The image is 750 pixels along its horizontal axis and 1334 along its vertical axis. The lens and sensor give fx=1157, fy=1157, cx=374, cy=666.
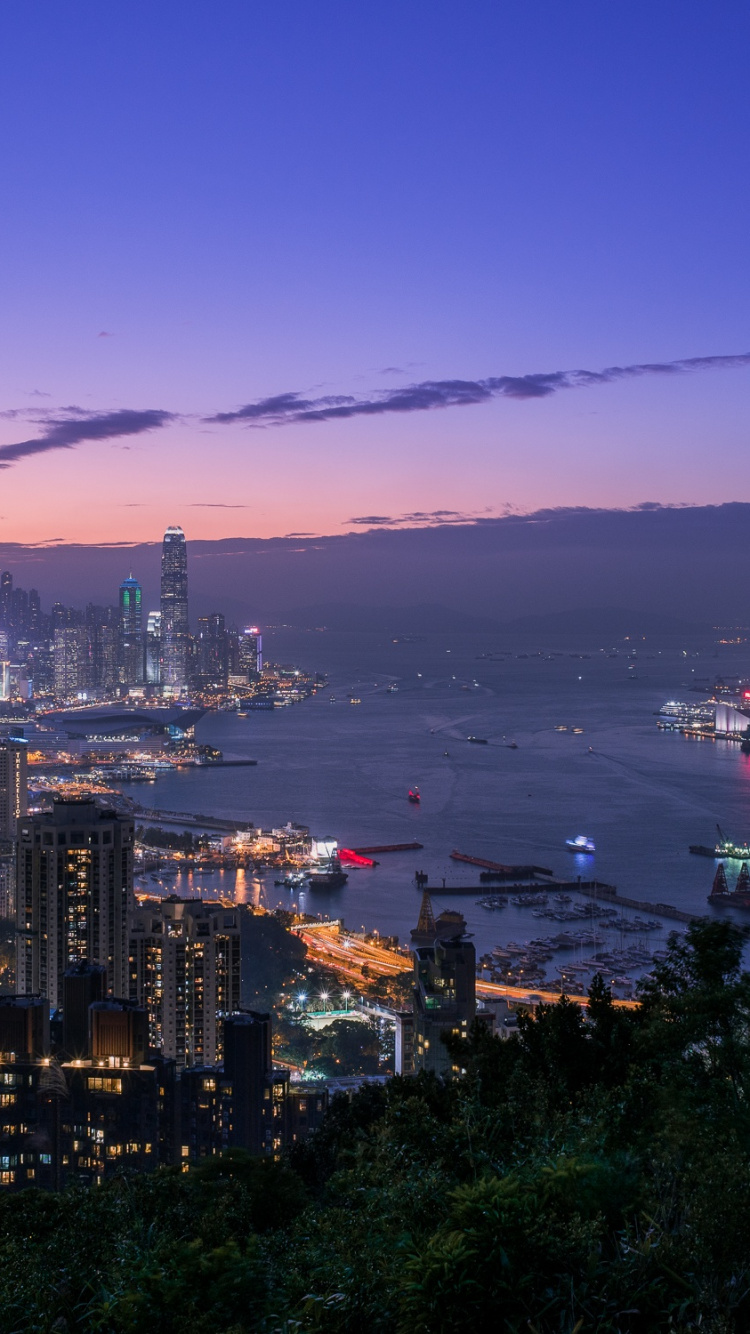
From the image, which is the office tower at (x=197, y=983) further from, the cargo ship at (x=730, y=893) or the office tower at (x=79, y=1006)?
the cargo ship at (x=730, y=893)

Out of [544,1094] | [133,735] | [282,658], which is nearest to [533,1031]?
[544,1094]

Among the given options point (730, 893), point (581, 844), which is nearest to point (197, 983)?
point (730, 893)

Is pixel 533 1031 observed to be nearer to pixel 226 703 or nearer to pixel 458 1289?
pixel 458 1289

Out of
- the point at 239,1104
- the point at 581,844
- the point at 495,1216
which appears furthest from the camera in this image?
the point at 581,844

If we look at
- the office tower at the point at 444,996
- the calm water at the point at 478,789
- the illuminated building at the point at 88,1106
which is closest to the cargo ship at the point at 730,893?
the calm water at the point at 478,789

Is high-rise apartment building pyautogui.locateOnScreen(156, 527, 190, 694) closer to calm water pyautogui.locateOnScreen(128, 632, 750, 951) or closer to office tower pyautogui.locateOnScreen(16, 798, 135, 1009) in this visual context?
calm water pyautogui.locateOnScreen(128, 632, 750, 951)

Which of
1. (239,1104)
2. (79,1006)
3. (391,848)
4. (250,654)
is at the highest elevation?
(79,1006)

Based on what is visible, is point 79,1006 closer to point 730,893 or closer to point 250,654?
point 730,893
